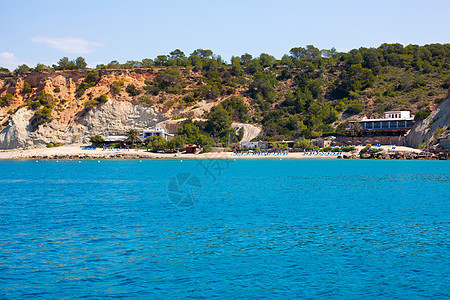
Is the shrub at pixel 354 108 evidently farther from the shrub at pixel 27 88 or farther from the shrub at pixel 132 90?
the shrub at pixel 27 88

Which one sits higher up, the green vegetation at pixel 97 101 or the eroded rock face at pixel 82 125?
the green vegetation at pixel 97 101

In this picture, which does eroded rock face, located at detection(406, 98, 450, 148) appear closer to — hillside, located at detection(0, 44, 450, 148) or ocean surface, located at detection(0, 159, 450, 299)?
hillside, located at detection(0, 44, 450, 148)

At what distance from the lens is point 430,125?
228 ft

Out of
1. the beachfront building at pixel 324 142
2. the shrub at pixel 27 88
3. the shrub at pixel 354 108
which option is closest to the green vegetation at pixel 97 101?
the shrub at pixel 27 88

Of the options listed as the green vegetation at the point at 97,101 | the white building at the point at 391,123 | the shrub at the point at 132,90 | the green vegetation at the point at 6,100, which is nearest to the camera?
the white building at the point at 391,123

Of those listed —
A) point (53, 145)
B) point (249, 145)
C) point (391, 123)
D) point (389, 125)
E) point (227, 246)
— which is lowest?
point (227, 246)

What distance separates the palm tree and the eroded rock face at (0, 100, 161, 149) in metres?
6.50

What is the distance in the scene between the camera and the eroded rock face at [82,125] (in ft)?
295

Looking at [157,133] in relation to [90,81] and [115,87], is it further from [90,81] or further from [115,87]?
[90,81]

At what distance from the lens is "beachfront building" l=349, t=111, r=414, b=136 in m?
77.6

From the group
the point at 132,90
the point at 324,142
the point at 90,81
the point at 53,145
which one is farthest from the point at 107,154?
the point at 324,142

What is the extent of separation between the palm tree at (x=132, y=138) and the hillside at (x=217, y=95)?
683 centimetres

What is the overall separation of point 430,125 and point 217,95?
164 ft

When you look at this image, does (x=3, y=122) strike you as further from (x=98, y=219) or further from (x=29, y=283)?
(x=29, y=283)
